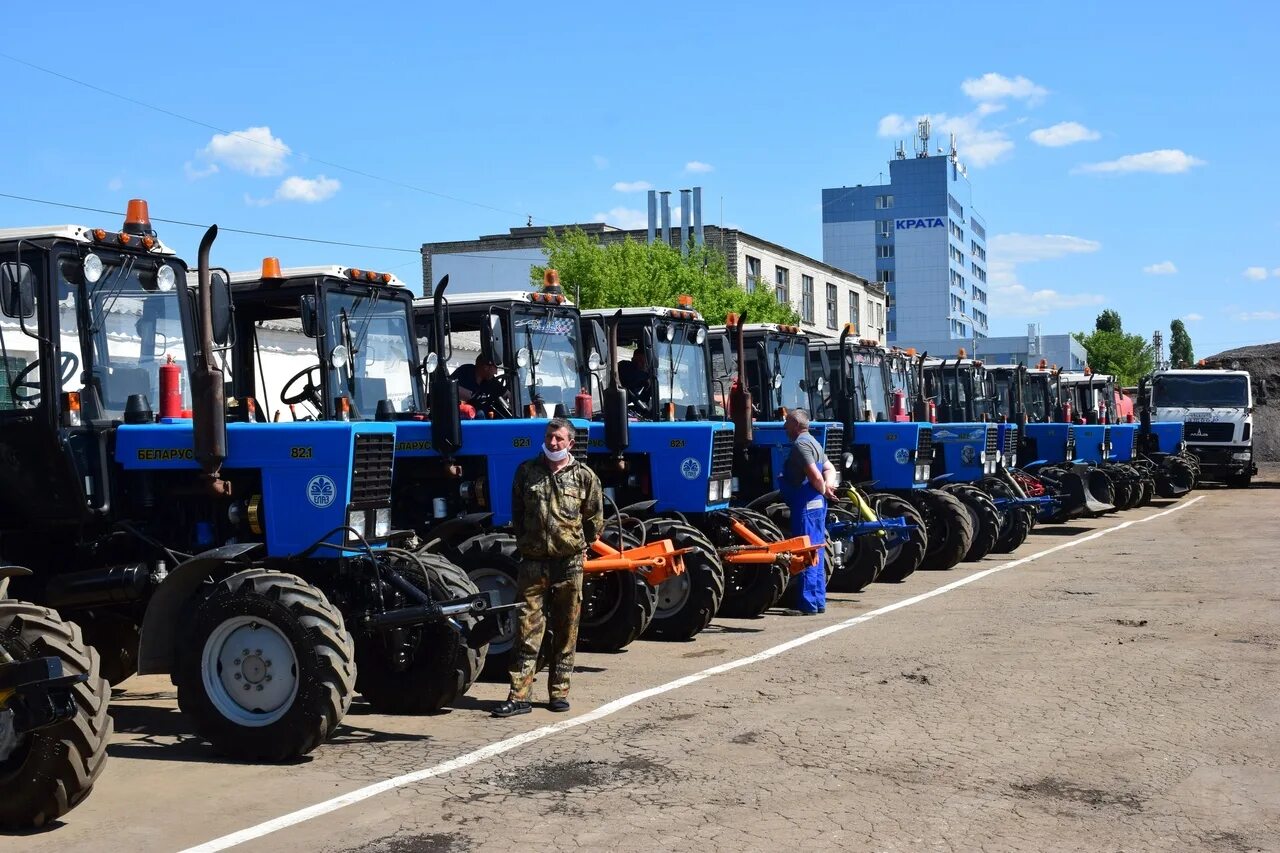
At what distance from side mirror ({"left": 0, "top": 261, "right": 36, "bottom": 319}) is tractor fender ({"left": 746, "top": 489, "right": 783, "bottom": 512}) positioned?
809cm

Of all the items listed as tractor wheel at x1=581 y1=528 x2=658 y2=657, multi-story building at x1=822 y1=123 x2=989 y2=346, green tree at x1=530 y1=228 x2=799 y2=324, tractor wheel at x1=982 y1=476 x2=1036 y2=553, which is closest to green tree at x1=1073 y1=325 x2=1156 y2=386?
multi-story building at x1=822 y1=123 x2=989 y2=346

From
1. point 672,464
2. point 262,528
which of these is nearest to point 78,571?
point 262,528

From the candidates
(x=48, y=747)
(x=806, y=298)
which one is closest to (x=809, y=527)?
(x=48, y=747)

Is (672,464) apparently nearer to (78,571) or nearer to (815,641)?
(815,641)

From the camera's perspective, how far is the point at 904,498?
17.5 metres

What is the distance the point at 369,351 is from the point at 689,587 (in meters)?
3.39

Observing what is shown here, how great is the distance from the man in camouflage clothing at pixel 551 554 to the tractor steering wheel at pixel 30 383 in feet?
9.09

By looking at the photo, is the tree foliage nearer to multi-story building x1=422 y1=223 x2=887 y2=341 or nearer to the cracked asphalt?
multi-story building x1=422 y1=223 x2=887 y2=341

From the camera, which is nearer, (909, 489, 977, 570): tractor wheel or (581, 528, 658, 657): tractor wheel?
(581, 528, 658, 657): tractor wheel

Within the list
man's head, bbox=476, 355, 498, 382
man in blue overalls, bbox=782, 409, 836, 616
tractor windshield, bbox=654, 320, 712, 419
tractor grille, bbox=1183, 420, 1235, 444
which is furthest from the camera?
tractor grille, bbox=1183, 420, 1235, 444

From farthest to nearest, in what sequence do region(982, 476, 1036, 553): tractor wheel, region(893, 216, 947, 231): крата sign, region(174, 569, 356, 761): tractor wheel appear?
region(893, 216, 947, 231): крата sign → region(982, 476, 1036, 553): tractor wheel → region(174, 569, 356, 761): tractor wheel

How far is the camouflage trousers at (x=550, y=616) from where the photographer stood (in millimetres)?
8867

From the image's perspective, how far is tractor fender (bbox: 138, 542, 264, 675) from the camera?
25.7 feet

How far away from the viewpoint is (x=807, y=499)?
13.3 m
